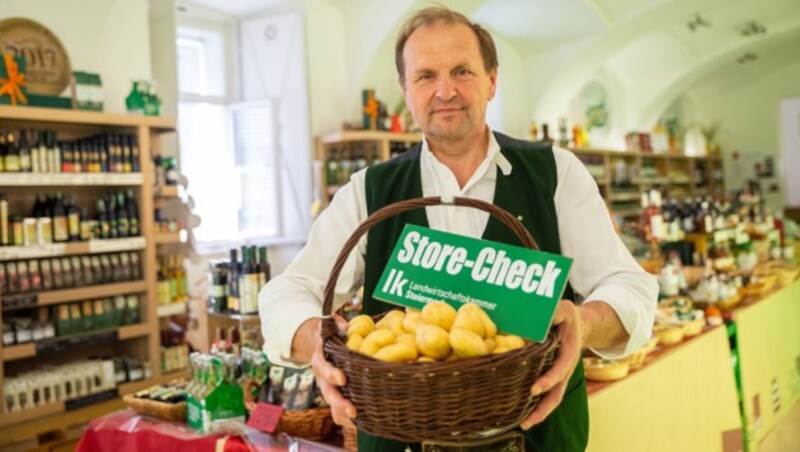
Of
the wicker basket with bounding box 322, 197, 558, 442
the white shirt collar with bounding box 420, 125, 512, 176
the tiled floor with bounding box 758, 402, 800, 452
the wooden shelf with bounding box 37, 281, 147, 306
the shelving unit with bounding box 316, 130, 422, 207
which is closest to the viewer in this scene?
the wicker basket with bounding box 322, 197, 558, 442

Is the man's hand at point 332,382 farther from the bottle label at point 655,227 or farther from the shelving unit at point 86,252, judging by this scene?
the shelving unit at point 86,252

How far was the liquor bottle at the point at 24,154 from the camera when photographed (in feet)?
13.1

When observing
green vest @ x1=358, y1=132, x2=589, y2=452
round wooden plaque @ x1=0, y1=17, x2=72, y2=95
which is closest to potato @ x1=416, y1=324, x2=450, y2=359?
green vest @ x1=358, y1=132, x2=589, y2=452

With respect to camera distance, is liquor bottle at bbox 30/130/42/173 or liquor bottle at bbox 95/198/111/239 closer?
liquor bottle at bbox 30/130/42/173

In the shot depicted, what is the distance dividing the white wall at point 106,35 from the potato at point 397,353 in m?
4.50

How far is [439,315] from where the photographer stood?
3.55ft

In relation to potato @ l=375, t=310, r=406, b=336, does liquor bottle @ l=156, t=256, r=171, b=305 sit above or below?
below

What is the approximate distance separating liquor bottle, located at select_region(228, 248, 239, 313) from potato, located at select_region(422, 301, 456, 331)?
6.79 feet

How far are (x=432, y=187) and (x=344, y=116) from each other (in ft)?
16.9

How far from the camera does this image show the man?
1371 mm

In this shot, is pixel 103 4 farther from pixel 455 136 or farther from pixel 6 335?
pixel 455 136

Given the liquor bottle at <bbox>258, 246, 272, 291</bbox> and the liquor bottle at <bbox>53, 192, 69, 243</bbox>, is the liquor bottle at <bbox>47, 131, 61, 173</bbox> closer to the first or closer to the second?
the liquor bottle at <bbox>53, 192, 69, 243</bbox>

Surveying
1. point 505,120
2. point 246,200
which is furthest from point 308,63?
point 505,120

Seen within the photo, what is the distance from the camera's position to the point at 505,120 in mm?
8375
